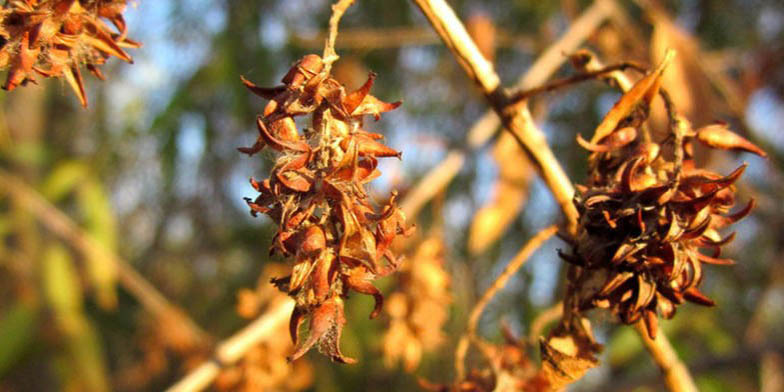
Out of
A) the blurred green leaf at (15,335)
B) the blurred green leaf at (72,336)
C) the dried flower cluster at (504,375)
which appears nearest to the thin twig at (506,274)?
the dried flower cluster at (504,375)

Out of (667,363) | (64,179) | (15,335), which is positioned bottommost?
(667,363)

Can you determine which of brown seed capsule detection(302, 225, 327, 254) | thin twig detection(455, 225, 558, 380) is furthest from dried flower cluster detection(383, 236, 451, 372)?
brown seed capsule detection(302, 225, 327, 254)

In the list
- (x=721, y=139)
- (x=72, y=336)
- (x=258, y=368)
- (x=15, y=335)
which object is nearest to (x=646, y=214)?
(x=721, y=139)

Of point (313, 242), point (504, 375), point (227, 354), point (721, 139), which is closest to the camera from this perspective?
point (313, 242)

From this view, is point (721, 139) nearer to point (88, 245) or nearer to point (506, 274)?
point (506, 274)

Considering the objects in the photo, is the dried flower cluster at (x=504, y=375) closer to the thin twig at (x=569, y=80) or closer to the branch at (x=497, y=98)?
the branch at (x=497, y=98)
